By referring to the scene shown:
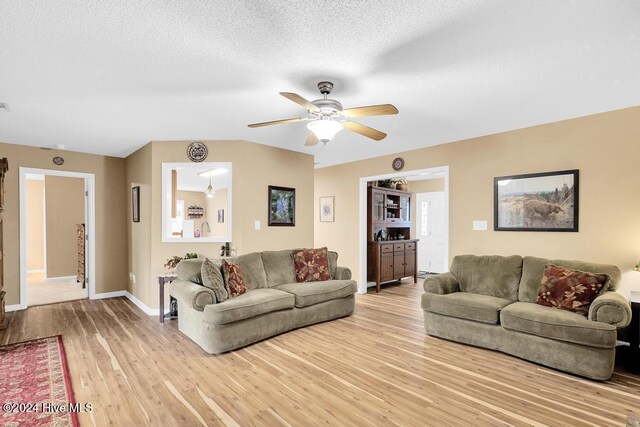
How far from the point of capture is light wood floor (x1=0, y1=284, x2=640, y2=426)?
223 centimetres

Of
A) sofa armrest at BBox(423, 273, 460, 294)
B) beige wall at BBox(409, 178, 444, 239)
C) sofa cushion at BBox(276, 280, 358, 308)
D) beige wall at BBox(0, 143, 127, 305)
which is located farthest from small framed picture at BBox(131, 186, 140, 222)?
beige wall at BBox(409, 178, 444, 239)

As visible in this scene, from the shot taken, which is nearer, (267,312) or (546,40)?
(546,40)

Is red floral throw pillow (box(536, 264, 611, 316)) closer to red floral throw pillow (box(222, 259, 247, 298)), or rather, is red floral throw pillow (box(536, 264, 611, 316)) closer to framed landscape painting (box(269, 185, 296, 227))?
red floral throw pillow (box(222, 259, 247, 298))

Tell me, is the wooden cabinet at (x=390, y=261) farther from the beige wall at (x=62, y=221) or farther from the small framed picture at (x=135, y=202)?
the beige wall at (x=62, y=221)

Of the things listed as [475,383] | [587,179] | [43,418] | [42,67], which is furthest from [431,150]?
[43,418]

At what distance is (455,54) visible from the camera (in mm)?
2316

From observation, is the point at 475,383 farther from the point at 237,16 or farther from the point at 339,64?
the point at 237,16

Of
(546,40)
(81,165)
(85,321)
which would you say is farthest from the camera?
(81,165)

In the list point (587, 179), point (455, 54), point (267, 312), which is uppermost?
point (455, 54)

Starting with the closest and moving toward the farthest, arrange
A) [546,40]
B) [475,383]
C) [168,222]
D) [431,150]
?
1. [546,40]
2. [475,383]
3. [168,222]
4. [431,150]

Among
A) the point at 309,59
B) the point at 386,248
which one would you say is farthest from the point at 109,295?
the point at 309,59

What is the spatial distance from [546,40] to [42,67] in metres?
3.55

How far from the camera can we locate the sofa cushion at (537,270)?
10.7 feet

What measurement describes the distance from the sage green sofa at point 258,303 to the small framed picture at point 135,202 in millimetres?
1839
